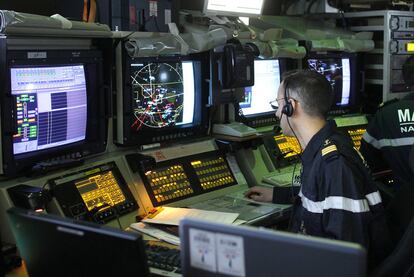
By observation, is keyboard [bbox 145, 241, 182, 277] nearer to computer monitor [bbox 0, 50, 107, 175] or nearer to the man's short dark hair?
computer monitor [bbox 0, 50, 107, 175]

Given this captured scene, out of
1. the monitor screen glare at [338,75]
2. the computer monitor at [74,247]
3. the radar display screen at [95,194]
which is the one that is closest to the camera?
the computer monitor at [74,247]

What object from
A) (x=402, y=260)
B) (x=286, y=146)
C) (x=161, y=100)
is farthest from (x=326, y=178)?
(x=286, y=146)

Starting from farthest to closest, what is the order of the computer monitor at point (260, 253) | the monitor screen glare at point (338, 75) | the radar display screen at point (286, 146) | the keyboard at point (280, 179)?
the monitor screen glare at point (338, 75) < the radar display screen at point (286, 146) < the keyboard at point (280, 179) < the computer monitor at point (260, 253)

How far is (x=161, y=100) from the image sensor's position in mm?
2844

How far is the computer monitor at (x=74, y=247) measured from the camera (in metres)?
1.39

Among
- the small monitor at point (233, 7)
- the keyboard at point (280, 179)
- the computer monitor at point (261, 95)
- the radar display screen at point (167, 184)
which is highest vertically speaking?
the small monitor at point (233, 7)

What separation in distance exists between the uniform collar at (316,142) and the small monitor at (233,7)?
1222 millimetres

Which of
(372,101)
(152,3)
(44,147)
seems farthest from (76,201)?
(372,101)

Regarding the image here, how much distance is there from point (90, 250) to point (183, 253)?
0.27 m

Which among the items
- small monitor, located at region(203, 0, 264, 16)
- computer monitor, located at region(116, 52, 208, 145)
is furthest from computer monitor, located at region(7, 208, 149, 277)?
small monitor, located at region(203, 0, 264, 16)

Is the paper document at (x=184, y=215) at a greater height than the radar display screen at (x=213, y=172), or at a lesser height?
lesser

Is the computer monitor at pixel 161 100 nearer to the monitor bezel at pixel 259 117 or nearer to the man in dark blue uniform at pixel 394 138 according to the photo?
the monitor bezel at pixel 259 117

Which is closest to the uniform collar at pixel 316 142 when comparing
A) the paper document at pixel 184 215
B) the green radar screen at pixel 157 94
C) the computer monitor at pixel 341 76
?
the paper document at pixel 184 215

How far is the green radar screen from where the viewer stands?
8.98ft
